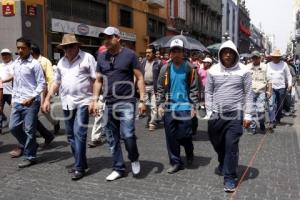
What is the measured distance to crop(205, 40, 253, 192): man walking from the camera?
5.07m

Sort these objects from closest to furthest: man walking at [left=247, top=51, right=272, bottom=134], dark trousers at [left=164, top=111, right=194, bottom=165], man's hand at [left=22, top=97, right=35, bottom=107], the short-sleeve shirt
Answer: the short-sleeve shirt, dark trousers at [left=164, top=111, right=194, bottom=165], man's hand at [left=22, top=97, right=35, bottom=107], man walking at [left=247, top=51, right=272, bottom=134]

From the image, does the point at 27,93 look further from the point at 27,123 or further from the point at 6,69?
the point at 6,69

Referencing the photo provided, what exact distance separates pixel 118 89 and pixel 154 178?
117cm

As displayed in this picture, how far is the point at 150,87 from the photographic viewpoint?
9.56 metres

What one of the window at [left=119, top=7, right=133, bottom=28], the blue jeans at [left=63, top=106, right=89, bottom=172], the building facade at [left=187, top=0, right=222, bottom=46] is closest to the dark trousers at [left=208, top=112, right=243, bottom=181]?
the blue jeans at [left=63, top=106, right=89, bottom=172]

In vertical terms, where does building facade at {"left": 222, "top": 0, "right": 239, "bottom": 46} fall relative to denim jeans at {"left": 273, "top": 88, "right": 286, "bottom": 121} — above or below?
above

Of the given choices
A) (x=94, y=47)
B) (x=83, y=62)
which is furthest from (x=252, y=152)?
(x=94, y=47)

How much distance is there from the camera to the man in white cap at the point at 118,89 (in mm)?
5352

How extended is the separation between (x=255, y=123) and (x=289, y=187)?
385 centimetres

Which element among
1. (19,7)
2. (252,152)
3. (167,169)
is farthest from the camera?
(19,7)

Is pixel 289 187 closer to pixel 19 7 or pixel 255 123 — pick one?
pixel 255 123

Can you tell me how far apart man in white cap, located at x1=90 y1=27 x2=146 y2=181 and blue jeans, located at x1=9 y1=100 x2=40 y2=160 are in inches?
43.8

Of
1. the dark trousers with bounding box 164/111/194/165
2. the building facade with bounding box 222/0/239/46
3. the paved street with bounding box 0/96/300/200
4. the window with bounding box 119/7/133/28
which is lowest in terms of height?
the paved street with bounding box 0/96/300/200

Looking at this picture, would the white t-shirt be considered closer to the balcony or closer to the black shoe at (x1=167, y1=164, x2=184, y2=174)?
the black shoe at (x1=167, y1=164, x2=184, y2=174)
